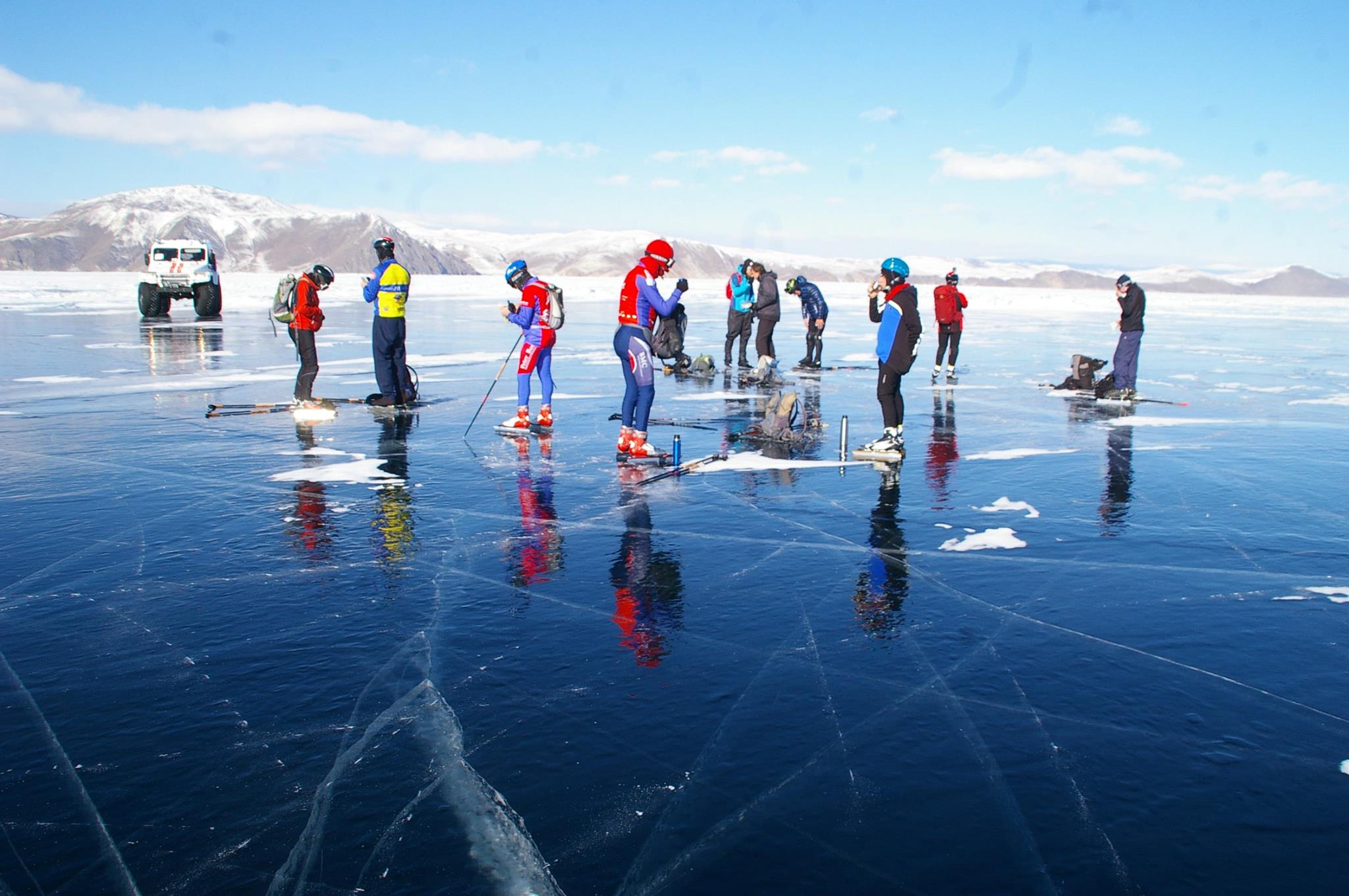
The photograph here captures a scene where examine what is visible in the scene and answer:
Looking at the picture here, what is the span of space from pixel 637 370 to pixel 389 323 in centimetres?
415

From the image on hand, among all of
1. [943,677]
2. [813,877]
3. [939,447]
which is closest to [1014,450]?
[939,447]

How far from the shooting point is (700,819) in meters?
3.31

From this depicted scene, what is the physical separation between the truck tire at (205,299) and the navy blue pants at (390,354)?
68.3 feet

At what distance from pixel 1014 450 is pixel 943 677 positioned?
20.5 feet

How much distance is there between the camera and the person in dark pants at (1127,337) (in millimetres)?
14094

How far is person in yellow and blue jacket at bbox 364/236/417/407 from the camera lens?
11820 mm

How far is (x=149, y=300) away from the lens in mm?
30375

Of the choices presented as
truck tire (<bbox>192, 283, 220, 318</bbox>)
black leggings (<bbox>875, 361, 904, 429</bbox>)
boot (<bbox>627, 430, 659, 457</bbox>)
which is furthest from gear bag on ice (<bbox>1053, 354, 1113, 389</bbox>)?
truck tire (<bbox>192, 283, 220, 318</bbox>)

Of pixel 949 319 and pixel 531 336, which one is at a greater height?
pixel 949 319

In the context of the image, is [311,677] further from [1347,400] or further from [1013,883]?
[1347,400]

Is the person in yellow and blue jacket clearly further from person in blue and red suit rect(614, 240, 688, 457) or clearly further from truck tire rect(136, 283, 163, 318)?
truck tire rect(136, 283, 163, 318)

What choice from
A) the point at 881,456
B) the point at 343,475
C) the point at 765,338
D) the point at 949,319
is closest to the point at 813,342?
the point at 765,338

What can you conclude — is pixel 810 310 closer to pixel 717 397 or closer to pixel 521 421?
pixel 717 397

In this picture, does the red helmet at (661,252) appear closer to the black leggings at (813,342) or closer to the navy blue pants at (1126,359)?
the navy blue pants at (1126,359)
